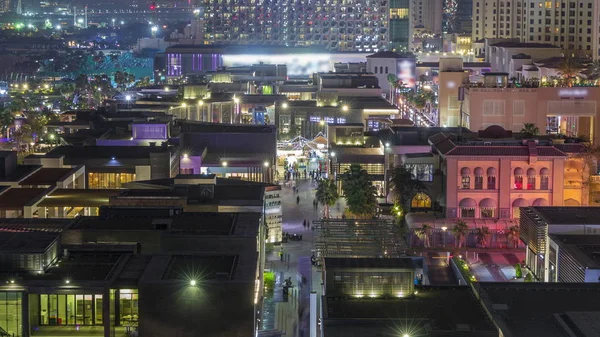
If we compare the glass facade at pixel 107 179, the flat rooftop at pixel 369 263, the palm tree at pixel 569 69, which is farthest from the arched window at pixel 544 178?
the palm tree at pixel 569 69

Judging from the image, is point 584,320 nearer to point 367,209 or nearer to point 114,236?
point 114,236

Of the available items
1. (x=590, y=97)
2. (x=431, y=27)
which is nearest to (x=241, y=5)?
(x=431, y=27)

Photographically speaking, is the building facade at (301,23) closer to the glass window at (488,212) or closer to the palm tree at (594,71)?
the palm tree at (594,71)

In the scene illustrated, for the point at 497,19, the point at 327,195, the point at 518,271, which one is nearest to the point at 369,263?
the point at 518,271

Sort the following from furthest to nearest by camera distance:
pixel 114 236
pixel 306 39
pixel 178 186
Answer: pixel 306 39 < pixel 178 186 < pixel 114 236

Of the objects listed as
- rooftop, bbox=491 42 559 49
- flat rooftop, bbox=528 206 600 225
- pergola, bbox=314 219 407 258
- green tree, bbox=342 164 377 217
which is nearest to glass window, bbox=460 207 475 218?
green tree, bbox=342 164 377 217

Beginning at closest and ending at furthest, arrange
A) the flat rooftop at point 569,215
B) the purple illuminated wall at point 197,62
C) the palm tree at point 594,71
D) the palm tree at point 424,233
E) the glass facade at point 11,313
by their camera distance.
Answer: the glass facade at point 11,313
the flat rooftop at point 569,215
the palm tree at point 424,233
the palm tree at point 594,71
the purple illuminated wall at point 197,62

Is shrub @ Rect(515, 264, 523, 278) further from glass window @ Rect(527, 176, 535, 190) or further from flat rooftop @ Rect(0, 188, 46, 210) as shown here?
flat rooftop @ Rect(0, 188, 46, 210)
